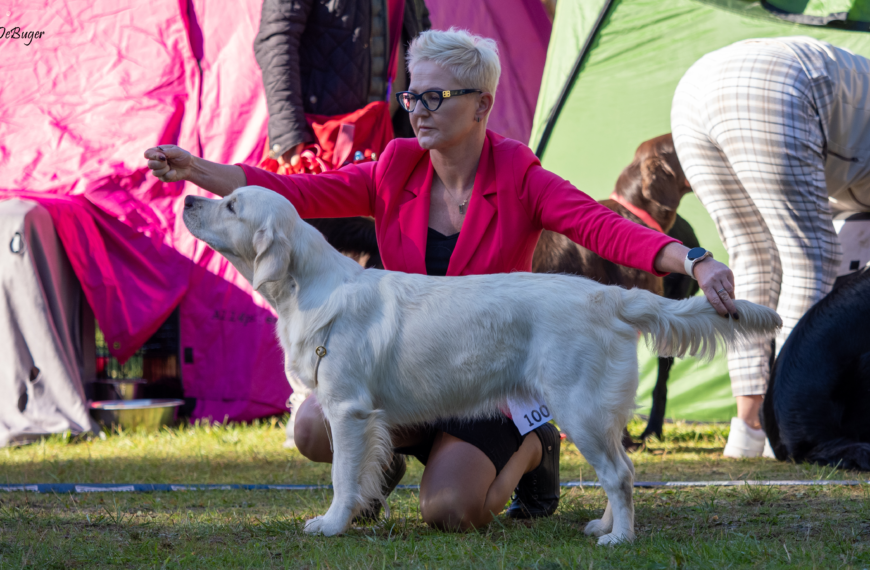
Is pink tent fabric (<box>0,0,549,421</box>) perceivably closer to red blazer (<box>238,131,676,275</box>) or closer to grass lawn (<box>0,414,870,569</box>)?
grass lawn (<box>0,414,870,569</box>)

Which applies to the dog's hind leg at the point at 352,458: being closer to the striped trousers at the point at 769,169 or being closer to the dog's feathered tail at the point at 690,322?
the dog's feathered tail at the point at 690,322

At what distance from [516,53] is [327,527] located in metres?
4.71

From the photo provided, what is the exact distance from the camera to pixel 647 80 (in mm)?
5109

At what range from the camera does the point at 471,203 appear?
249cm

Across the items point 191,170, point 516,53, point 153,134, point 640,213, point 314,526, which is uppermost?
point 516,53

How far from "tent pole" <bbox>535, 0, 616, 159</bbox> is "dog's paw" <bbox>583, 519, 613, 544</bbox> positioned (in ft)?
11.6

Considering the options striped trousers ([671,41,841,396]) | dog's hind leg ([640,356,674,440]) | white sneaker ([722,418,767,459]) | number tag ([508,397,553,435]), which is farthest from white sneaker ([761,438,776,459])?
number tag ([508,397,553,435])

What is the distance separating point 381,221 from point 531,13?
406 centimetres

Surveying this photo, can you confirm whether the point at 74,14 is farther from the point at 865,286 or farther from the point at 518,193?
the point at 865,286

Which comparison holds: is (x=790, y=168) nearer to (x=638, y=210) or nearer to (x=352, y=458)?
(x=638, y=210)

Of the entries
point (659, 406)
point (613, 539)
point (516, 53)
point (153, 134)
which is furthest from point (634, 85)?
point (613, 539)

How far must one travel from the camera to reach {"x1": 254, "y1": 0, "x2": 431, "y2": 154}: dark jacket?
4105 millimetres
